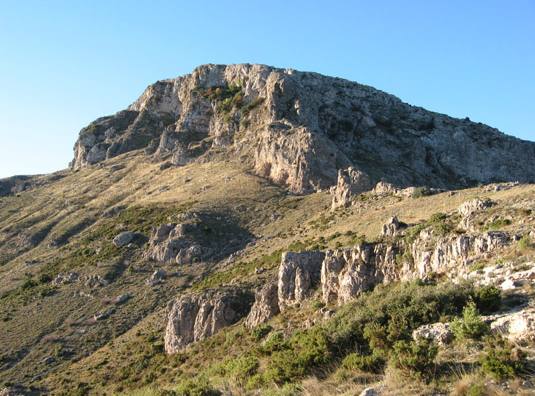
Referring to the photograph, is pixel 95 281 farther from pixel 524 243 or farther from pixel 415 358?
pixel 415 358

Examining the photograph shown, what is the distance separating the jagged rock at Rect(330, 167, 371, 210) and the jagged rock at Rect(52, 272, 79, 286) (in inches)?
1046

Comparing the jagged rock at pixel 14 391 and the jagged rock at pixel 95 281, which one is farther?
the jagged rock at pixel 95 281

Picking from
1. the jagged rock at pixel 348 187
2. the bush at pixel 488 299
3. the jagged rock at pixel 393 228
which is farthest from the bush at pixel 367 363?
the jagged rock at pixel 348 187

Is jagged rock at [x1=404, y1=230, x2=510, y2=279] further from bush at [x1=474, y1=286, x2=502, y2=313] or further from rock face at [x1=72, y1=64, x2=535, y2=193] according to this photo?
rock face at [x1=72, y1=64, x2=535, y2=193]

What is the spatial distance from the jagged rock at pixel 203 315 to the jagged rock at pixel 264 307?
8.55 ft

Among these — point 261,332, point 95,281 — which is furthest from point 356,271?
point 95,281

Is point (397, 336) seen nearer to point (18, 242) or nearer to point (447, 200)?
point (447, 200)

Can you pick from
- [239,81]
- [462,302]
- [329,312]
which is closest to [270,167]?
[239,81]

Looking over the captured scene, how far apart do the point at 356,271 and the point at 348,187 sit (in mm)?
28485

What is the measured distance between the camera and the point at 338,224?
45719 mm

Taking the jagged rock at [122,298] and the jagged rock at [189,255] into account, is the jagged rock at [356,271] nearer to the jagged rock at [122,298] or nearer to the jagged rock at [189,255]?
the jagged rock at [122,298]

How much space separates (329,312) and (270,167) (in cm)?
4777

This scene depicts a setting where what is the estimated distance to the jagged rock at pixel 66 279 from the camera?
172 feet

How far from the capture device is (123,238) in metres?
59.2
